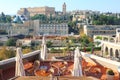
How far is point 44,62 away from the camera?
16.6 meters

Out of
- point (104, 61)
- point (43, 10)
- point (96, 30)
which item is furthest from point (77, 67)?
point (43, 10)

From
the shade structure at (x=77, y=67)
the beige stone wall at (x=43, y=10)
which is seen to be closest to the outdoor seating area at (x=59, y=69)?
the shade structure at (x=77, y=67)

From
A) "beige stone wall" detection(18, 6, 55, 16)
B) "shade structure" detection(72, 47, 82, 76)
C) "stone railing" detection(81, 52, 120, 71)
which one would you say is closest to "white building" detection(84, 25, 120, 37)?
"stone railing" detection(81, 52, 120, 71)

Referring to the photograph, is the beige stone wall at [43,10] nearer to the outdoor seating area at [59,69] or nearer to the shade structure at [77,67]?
the outdoor seating area at [59,69]

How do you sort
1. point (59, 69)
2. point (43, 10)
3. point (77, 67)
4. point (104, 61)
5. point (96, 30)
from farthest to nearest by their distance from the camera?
point (43, 10), point (96, 30), point (59, 69), point (104, 61), point (77, 67)

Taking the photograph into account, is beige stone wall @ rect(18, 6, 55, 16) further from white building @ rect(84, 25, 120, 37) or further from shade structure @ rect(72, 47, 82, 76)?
shade structure @ rect(72, 47, 82, 76)

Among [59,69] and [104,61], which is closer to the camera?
[104,61]

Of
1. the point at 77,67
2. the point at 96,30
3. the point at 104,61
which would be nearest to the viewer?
the point at 77,67

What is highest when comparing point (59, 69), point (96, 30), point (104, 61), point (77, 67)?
point (77, 67)

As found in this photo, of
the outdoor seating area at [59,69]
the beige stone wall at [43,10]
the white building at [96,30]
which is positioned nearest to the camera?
the outdoor seating area at [59,69]

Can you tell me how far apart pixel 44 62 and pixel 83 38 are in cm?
3649

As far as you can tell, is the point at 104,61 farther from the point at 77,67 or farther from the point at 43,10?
the point at 43,10

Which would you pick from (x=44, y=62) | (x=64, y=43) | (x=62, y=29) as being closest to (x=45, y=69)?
(x=44, y=62)

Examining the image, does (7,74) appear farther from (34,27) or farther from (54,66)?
(34,27)
